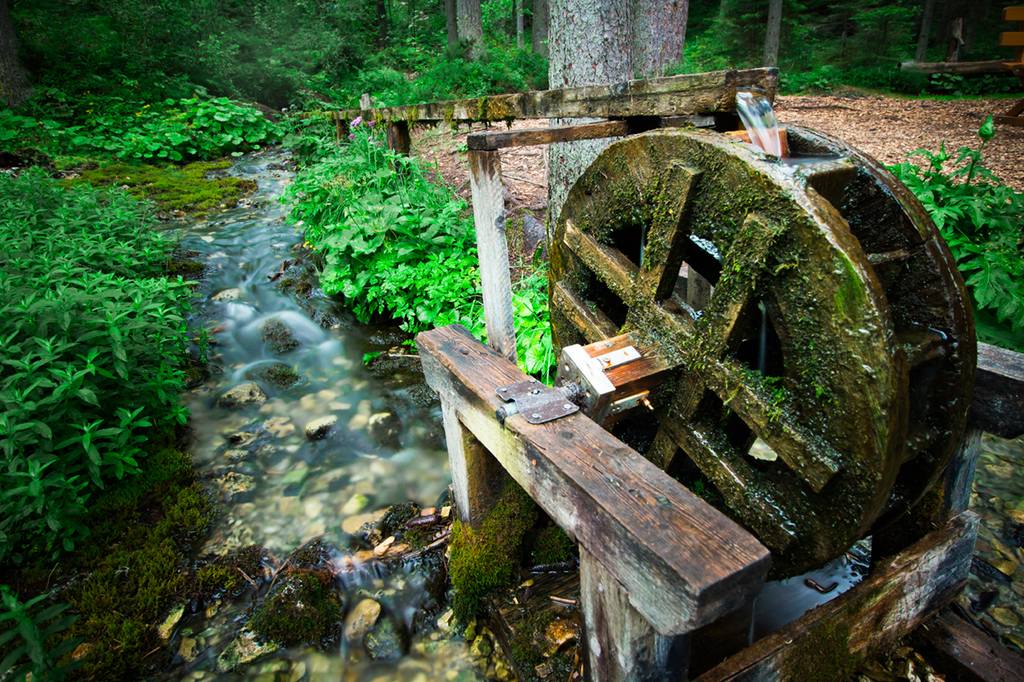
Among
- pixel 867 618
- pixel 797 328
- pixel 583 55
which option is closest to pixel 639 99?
pixel 797 328

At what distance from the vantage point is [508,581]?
3.04 meters

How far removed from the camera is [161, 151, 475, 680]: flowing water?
300 cm

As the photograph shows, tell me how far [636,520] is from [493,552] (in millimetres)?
1595

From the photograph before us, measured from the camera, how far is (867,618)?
228cm

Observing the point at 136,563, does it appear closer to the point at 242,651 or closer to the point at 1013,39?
the point at 242,651

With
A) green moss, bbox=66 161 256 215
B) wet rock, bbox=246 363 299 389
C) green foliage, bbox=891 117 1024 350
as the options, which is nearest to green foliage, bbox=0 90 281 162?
green moss, bbox=66 161 256 215

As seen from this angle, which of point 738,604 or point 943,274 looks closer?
point 738,604

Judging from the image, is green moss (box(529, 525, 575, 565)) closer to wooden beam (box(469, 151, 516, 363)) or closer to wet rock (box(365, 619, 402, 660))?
wet rock (box(365, 619, 402, 660))

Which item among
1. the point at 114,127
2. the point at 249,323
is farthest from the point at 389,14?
the point at 249,323

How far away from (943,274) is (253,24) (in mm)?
20725

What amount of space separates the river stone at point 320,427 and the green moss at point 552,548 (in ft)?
7.65

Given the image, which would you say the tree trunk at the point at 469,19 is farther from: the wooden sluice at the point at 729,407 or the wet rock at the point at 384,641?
the wet rock at the point at 384,641

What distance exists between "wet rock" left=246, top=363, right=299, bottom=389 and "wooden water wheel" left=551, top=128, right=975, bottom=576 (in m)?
3.75

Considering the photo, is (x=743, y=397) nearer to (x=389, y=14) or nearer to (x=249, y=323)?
(x=249, y=323)
